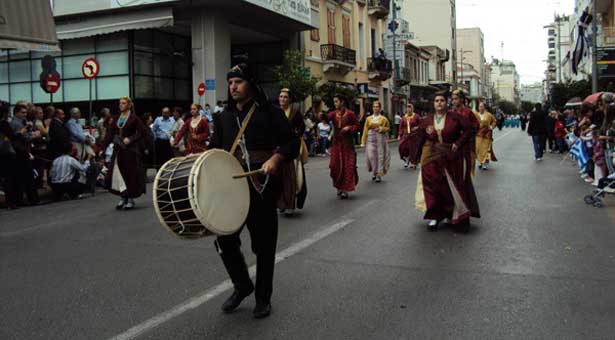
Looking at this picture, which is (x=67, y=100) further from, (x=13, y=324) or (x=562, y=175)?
(x=13, y=324)

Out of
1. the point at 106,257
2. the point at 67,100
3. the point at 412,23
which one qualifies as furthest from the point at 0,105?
the point at 412,23

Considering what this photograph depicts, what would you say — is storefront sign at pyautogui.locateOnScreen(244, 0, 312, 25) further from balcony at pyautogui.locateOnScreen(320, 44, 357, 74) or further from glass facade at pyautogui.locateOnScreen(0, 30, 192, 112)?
balcony at pyautogui.locateOnScreen(320, 44, 357, 74)

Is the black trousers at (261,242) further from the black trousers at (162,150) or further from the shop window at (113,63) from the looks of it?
the shop window at (113,63)

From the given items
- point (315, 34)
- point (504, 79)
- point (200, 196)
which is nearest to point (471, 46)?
point (504, 79)

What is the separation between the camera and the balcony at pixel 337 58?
1339 inches

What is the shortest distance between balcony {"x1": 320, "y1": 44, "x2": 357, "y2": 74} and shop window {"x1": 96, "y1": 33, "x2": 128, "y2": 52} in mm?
13016

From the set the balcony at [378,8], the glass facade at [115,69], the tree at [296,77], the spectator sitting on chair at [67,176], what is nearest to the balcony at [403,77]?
the balcony at [378,8]

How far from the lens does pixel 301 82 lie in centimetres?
2617

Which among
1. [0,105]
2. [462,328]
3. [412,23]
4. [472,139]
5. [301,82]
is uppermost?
[412,23]

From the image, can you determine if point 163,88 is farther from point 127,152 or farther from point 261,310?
point 261,310

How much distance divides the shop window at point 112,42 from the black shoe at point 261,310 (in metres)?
20.6

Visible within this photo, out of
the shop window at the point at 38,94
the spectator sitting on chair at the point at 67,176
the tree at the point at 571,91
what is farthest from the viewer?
the tree at the point at 571,91

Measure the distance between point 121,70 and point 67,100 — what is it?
9.40ft

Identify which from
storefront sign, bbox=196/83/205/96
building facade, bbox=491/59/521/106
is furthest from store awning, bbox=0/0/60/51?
building facade, bbox=491/59/521/106
